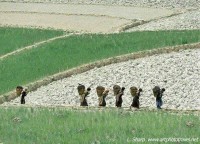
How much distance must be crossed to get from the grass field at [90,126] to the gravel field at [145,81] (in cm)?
650

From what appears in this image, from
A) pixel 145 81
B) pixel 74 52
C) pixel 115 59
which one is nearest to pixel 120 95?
pixel 145 81

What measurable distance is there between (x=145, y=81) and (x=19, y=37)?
54.0 ft

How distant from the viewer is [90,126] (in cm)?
1875

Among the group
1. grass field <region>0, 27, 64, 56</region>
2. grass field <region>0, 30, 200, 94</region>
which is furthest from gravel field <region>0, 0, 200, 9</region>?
grass field <region>0, 30, 200, 94</region>

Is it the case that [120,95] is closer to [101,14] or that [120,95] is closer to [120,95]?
[120,95]

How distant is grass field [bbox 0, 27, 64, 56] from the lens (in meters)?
41.9

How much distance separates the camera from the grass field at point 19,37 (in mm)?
41881

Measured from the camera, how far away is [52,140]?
17250mm

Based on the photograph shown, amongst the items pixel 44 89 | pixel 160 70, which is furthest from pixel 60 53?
pixel 160 70

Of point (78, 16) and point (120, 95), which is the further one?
point (78, 16)

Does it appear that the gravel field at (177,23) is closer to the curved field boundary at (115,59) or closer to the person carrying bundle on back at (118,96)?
the curved field boundary at (115,59)

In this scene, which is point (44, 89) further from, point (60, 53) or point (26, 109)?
point (26, 109)

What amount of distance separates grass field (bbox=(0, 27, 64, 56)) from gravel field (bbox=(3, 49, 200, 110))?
30.7 ft

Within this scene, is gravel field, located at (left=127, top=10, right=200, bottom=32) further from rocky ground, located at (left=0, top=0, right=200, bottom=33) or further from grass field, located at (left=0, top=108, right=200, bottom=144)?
grass field, located at (left=0, top=108, right=200, bottom=144)
